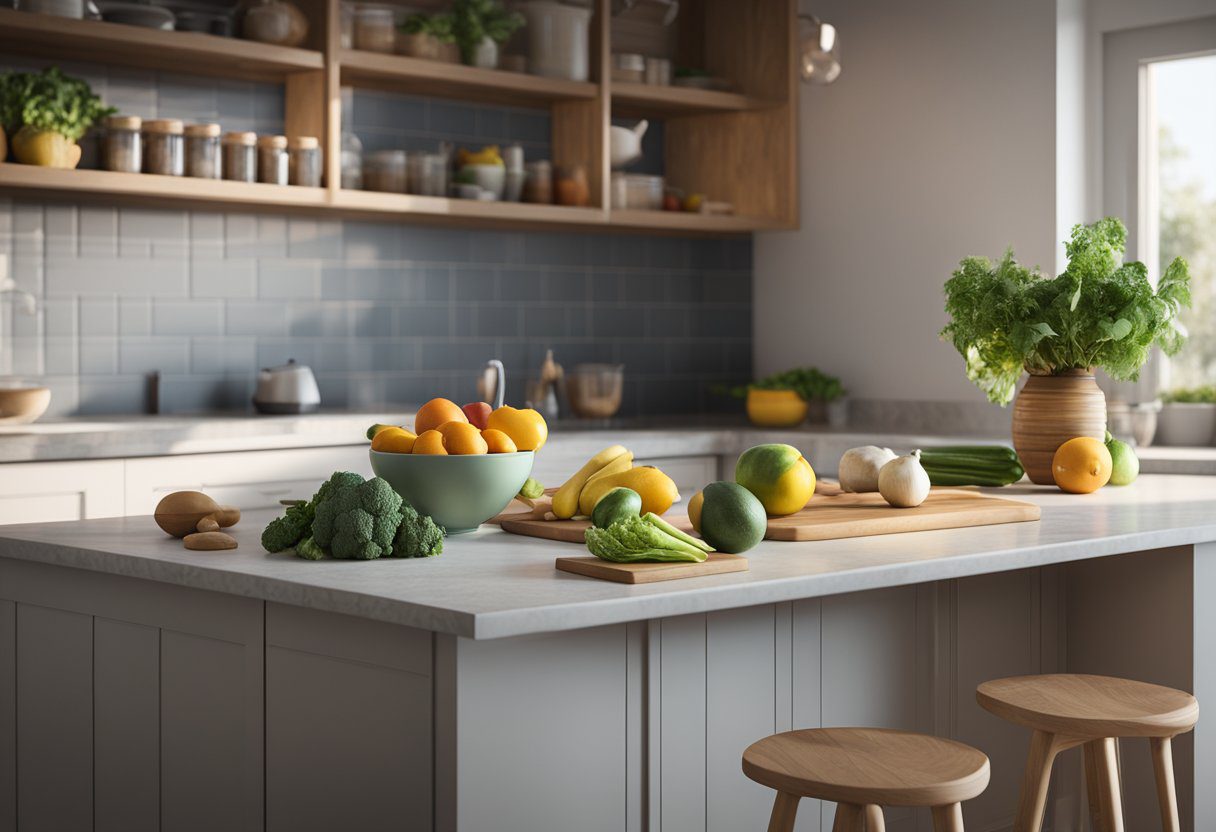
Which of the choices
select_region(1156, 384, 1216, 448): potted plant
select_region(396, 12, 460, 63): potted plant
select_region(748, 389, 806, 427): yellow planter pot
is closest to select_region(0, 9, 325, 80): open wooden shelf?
select_region(396, 12, 460, 63): potted plant

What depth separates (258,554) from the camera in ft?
6.75

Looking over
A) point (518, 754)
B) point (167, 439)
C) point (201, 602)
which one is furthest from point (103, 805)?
point (167, 439)

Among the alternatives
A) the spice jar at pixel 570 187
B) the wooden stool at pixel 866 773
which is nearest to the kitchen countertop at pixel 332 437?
the spice jar at pixel 570 187

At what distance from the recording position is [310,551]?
6.54ft

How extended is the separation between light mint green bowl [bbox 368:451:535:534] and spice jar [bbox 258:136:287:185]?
222 centimetres

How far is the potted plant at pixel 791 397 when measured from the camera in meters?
4.99

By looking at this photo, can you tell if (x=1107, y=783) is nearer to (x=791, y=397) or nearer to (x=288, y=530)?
(x=288, y=530)

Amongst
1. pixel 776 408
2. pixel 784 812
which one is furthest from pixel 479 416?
pixel 776 408

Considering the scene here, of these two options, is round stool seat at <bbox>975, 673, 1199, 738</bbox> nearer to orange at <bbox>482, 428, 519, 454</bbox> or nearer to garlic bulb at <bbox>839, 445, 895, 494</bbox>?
garlic bulb at <bbox>839, 445, 895, 494</bbox>

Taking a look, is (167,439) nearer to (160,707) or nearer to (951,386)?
(160,707)

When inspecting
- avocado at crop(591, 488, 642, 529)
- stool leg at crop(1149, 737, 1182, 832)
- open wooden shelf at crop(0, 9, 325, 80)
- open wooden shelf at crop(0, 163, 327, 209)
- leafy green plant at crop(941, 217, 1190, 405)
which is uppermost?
open wooden shelf at crop(0, 9, 325, 80)

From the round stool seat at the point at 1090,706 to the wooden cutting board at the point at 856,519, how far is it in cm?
30

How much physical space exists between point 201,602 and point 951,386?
3.48 metres

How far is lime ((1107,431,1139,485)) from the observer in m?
3.10
